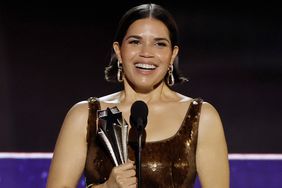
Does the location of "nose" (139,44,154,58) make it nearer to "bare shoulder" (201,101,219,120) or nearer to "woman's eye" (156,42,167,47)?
"woman's eye" (156,42,167,47)

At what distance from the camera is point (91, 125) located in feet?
Result: 6.20

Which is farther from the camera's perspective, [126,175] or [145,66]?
[145,66]

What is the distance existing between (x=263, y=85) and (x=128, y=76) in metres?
1.17

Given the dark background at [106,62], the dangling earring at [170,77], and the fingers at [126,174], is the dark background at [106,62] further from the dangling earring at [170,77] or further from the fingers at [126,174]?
the fingers at [126,174]

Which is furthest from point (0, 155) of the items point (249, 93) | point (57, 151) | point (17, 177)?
point (249, 93)

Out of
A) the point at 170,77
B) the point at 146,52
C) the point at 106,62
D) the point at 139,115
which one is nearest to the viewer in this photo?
the point at 139,115

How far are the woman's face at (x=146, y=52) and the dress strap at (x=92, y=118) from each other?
5.1 inches

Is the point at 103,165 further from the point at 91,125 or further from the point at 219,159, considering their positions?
the point at 219,159

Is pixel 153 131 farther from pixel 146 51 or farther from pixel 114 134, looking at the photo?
pixel 114 134

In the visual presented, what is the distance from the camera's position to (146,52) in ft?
5.98

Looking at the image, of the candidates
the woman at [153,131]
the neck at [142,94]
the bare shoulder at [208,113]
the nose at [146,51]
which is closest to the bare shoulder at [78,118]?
the woman at [153,131]

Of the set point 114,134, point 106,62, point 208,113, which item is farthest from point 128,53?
point 106,62

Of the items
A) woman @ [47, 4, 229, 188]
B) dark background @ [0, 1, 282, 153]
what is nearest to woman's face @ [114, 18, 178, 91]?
woman @ [47, 4, 229, 188]

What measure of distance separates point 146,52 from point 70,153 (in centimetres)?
37
